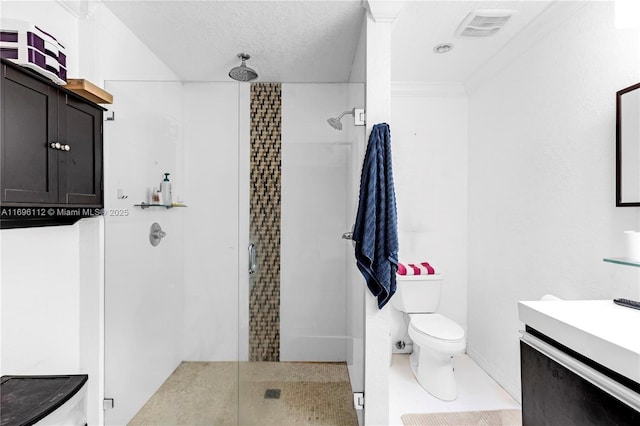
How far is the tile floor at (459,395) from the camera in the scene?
199 centimetres

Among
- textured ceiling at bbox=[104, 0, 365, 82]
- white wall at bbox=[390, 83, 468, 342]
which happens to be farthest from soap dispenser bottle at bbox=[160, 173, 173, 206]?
white wall at bbox=[390, 83, 468, 342]

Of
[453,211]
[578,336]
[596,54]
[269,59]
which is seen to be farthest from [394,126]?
[578,336]

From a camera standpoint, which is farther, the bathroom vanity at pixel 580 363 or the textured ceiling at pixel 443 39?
the textured ceiling at pixel 443 39

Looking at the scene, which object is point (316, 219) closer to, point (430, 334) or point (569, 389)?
point (430, 334)

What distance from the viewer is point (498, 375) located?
2260 millimetres

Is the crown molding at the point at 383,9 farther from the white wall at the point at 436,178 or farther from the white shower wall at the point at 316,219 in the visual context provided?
the white wall at the point at 436,178

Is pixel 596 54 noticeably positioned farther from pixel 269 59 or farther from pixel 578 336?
pixel 269 59

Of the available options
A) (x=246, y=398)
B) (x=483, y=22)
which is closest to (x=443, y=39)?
(x=483, y=22)

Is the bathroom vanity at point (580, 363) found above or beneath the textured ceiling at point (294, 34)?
beneath

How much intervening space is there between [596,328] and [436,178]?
1983 mm

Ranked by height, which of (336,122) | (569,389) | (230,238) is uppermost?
(336,122)

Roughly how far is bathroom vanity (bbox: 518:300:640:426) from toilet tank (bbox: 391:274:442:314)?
1.34 m

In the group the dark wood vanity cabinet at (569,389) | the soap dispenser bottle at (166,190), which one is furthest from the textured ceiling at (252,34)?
the dark wood vanity cabinet at (569,389)

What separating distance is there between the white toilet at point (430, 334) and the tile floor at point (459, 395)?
0.19 ft
